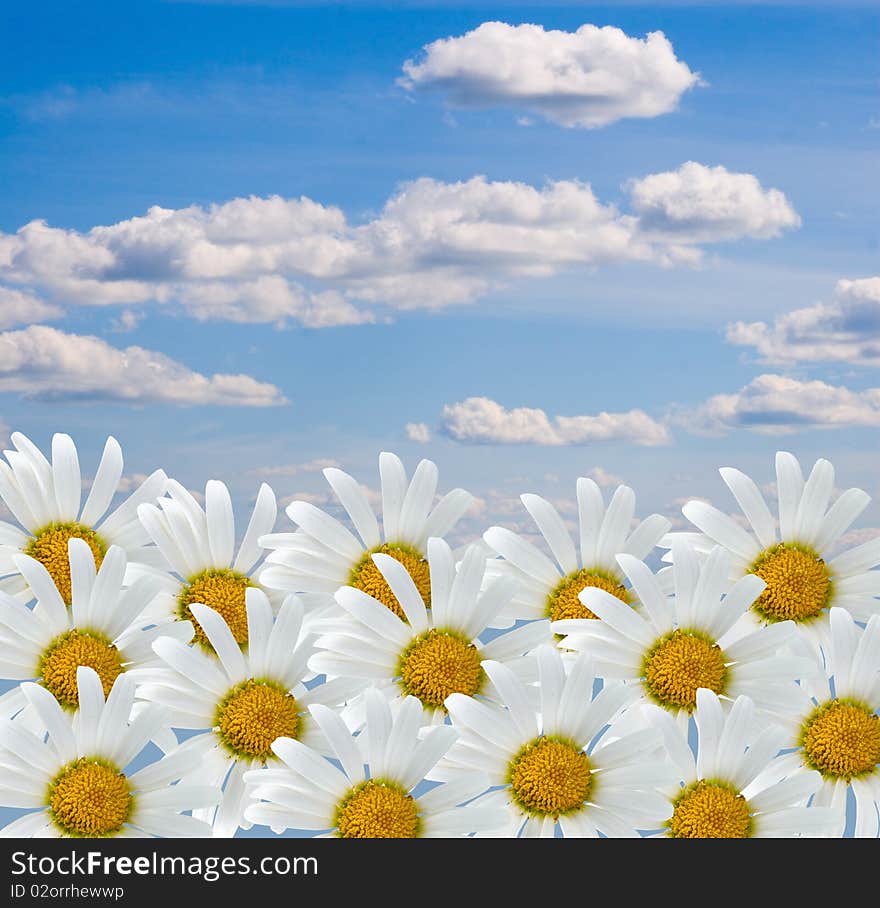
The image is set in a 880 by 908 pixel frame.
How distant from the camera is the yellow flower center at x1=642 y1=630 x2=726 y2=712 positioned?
1.89 m

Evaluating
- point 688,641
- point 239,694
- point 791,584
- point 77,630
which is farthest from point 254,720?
point 791,584

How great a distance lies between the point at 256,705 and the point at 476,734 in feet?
1.15

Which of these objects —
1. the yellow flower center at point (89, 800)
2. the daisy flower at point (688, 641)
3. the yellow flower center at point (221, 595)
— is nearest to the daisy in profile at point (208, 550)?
the yellow flower center at point (221, 595)

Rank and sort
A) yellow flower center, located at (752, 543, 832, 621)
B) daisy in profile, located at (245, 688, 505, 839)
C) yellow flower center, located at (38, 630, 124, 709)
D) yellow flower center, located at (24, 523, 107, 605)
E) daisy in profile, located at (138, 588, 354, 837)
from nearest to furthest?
daisy in profile, located at (245, 688, 505, 839) < daisy in profile, located at (138, 588, 354, 837) < yellow flower center, located at (38, 630, 124, 709) < yellow flower center, located at (752, 543, 832, 621) < yellow flower center, located at (24, 523, 107, 605)

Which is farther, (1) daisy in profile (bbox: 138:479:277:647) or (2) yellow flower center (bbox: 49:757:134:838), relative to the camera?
(1) daisy in profile (bbox: 138:479:277:647)

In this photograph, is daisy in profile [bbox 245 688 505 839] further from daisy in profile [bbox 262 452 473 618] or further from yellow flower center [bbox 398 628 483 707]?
daisy in profile [bbox 262 452 473 618]

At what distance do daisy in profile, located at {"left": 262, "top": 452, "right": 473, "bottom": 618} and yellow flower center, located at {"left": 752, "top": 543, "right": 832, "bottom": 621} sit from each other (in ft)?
1.71

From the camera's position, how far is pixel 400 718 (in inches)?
66.6

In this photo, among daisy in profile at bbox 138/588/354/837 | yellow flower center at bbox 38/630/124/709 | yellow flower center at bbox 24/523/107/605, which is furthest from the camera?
yellow flower center at bbox 24/523/107/605

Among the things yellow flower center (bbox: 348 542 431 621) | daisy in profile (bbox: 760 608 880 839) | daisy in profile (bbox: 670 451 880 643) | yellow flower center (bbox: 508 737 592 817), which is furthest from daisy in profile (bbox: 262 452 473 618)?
daisy in profile (bbox: 760 608 880 839)

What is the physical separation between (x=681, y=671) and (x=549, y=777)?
0.91ft

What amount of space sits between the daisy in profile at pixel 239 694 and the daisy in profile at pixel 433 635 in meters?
0.06
